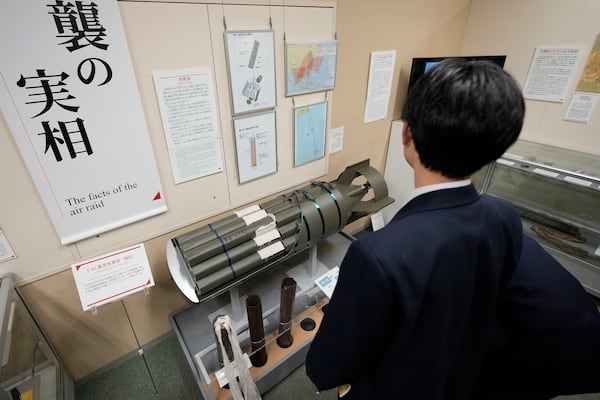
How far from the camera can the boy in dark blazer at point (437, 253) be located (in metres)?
0.54

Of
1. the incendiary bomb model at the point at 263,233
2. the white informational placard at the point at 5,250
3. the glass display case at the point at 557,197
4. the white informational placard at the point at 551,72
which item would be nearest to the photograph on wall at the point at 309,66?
the incendiary bomb model at the point at 263,233

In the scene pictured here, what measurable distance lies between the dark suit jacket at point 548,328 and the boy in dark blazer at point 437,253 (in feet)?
0.34

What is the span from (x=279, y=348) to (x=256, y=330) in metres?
0.28

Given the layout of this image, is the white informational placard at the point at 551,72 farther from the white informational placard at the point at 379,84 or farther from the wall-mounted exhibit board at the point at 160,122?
the wall-mounted exhibit board at the point at 160,122

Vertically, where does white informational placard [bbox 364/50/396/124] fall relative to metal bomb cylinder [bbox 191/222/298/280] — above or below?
above

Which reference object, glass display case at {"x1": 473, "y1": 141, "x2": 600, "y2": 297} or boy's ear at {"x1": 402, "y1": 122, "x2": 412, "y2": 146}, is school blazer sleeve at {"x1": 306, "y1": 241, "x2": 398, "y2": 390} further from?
glass display case at {"x1": 473, "y1": 141, "x2": 600, "y2": 297}

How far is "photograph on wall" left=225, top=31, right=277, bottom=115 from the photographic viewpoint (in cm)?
135

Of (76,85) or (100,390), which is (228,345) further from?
(76,85)

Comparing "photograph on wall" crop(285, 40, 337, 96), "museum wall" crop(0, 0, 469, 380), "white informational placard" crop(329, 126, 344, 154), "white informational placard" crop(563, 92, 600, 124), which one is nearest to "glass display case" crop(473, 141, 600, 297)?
"white informational placard" crop(563, 92, 600, 124)

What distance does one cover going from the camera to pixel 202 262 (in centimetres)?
122

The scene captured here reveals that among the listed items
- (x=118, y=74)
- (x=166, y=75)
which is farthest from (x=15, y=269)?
(x=166, y=75)

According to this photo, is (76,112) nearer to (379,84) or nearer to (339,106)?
(339,106)

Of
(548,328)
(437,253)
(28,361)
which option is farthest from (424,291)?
(28,361)

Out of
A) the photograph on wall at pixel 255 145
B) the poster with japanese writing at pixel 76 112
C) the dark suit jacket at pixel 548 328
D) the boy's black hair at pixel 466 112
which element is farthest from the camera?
the photograph on wall at pixel 255 145
